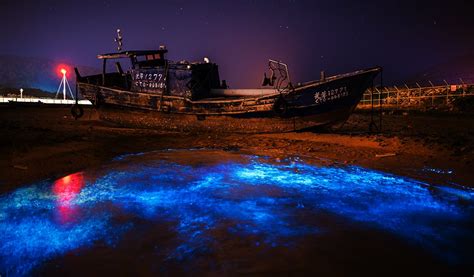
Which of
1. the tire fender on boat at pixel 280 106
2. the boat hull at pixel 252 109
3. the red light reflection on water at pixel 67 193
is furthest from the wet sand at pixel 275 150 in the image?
the tire fender on boat at pixel 280 106

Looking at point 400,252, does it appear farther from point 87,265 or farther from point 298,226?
point 87,265

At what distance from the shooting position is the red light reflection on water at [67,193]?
12.1 feet

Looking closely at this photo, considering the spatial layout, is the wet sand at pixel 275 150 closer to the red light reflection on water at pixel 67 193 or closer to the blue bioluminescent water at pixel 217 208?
the red light reflection on water at pixel 67 193

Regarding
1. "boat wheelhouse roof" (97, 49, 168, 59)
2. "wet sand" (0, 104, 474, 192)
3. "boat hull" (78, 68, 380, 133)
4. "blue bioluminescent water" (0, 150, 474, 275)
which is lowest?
"blue bioluminescent water" (0, 150, 474, 275)

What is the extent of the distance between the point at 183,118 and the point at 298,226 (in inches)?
342

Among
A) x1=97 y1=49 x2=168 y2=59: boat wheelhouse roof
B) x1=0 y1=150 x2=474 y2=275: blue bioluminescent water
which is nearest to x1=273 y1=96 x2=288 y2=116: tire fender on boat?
x1=0 y1=150 x2=474 y2=275: blue bioluminescent water

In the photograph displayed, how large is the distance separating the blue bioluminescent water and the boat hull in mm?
4176

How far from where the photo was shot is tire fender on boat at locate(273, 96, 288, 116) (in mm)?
9750

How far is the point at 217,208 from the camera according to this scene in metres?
3.90

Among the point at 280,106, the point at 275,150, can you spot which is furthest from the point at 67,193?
the point at 280,106

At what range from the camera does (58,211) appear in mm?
3766

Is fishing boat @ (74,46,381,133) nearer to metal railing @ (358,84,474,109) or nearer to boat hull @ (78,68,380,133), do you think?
boat hull @ (78,68,380,133)

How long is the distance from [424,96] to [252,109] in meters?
21.2

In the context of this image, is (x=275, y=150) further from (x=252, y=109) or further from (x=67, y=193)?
(x=67, y=193)
